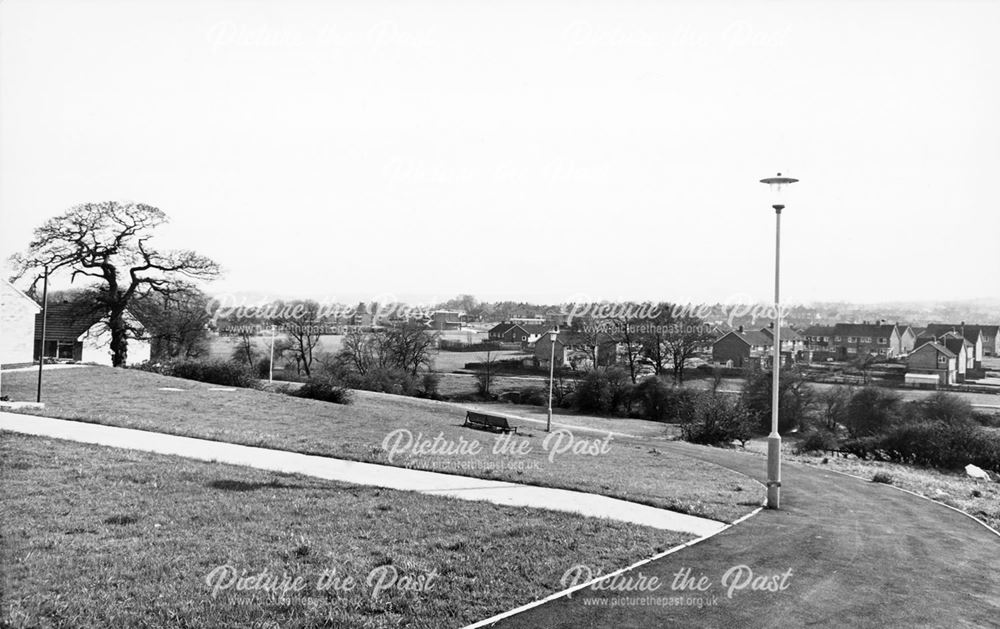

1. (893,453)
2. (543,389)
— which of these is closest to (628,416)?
(543,389)

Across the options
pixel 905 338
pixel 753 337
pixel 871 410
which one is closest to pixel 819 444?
pixel 871 410

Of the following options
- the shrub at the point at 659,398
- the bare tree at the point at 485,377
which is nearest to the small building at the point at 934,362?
the shrub at the point at 659,398

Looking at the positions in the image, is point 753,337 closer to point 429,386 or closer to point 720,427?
point 429,386

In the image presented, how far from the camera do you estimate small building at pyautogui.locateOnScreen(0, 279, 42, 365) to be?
32250 mm

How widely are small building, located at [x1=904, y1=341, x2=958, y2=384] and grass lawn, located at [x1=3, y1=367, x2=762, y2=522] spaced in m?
50.7

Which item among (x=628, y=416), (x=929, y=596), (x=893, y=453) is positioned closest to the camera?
(x=929, y=596)

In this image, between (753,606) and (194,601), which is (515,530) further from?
(194,601)

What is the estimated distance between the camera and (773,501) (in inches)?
521

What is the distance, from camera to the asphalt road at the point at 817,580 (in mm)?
7184

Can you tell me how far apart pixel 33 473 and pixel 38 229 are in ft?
104

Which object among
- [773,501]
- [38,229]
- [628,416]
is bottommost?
[628,416]

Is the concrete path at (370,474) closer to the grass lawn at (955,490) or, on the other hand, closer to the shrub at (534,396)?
the grass lawn at (955,490)

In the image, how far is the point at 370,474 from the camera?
13320 mm

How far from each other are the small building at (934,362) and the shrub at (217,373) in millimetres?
56648
